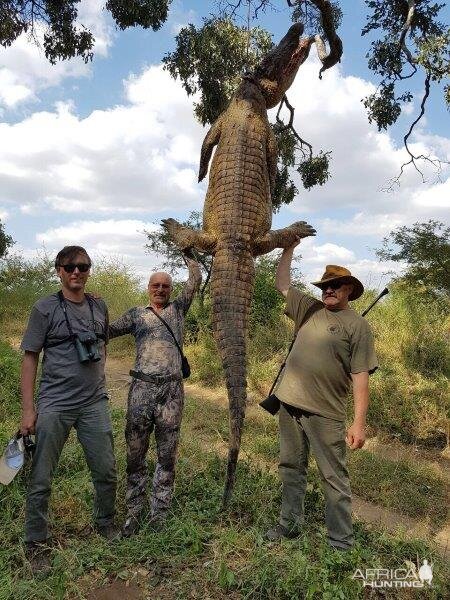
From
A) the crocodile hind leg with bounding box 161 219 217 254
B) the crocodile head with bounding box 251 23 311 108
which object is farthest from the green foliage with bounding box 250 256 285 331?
the crocodile hind leg with bounding box 161 219 217 254

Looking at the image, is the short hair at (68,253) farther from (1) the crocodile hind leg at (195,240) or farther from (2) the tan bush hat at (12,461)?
(2) the tan bush hat at (12,461)

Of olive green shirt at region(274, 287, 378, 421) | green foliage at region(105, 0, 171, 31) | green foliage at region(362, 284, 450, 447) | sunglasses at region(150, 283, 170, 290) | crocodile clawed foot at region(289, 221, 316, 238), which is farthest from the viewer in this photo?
green foliage at region(362, 284, 450, 447)

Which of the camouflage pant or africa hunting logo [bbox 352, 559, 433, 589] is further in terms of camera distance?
the camouflage pant

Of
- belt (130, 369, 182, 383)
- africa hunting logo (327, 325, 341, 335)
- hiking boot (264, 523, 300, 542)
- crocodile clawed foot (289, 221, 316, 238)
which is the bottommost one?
hiking boot (264, 523, 300, 542)

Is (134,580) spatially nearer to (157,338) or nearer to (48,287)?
(157,338)

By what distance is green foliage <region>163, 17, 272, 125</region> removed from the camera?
250 inches

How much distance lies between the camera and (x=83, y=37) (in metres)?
7.25

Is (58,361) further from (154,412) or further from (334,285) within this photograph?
(334,285)

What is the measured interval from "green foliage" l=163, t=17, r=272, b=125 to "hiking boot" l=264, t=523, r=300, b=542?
4.90m

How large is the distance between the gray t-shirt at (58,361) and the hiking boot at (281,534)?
5.12 ft

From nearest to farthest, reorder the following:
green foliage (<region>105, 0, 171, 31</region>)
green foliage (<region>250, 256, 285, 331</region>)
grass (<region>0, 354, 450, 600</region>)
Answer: grass (<region>0, 354, 450, 600</region>) < green foliage (<region>105, 0, 171, 31</region>) < green foliage (<region>250, 256, 285, 331</region>)

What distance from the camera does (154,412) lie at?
3.68 metres

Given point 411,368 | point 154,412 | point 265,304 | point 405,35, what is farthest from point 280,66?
point 265,304

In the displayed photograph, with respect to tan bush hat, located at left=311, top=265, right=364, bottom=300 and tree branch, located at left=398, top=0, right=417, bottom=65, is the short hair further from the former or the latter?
tree branch, located at left=398, top=0, right=417, bottom=65
